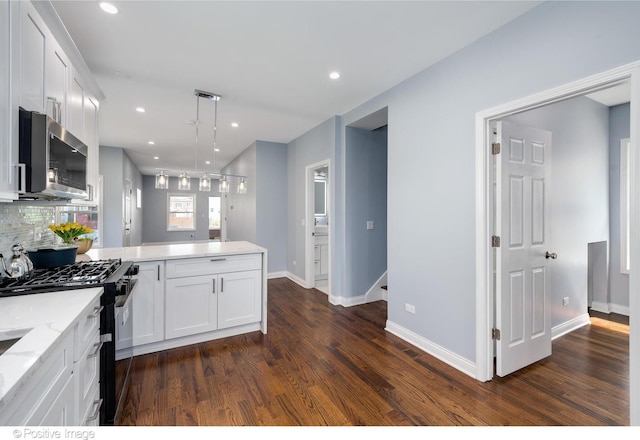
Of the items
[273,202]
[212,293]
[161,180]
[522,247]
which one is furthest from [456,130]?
[273,202]

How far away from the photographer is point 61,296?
1.43m

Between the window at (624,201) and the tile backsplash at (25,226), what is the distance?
5.68 metres

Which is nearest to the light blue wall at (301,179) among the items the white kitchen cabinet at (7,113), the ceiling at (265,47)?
the ceiling at (265,47)

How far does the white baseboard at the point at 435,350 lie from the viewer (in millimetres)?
2268

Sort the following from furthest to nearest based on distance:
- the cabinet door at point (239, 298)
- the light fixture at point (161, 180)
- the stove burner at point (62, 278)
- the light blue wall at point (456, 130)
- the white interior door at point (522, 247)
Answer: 1. the light fixture at point (161, 180)
2. the cabinet door at point (239, 298)
3. the white interior door at point (522, 247)
4. the light blue wall at point (456, 130)
5. the stove burner at point (62, 278)

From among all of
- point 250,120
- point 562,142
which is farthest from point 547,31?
point 250,120

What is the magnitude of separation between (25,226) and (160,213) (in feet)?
31.4

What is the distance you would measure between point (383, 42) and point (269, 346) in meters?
2.87

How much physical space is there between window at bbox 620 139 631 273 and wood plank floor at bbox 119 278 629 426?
927 millimetres

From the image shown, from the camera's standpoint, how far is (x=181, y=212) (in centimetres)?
1116

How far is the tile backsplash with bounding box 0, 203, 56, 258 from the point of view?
183cm

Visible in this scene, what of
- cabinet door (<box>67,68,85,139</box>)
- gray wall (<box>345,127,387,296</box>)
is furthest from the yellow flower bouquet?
gray wall (<box>345,127,387,296</box>)

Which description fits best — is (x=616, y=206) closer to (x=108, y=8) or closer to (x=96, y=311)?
(x=96, y=311)

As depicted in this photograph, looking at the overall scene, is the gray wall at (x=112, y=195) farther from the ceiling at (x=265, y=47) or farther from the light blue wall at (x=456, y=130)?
the light blue wall at (x=456, y=130)
